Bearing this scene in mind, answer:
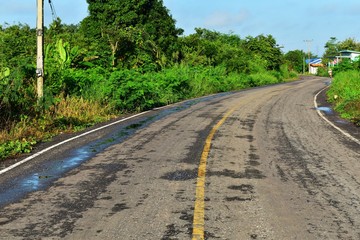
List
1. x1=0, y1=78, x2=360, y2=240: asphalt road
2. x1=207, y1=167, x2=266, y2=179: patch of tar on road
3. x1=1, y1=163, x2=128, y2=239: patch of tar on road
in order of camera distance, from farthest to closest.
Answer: x1=207, y1=167, x2=266, y2=179: patch of tar on road → x1=0, y1=78, x2=360, y2=240: asphalt road → x1=1, y1=163, x2=128, y2=239: patch of tar on road

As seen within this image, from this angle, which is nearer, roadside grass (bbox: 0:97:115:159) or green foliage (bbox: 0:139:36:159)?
green foliage (bbox: 0:139:36:159)

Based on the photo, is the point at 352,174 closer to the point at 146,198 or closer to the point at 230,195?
the point at 230,195

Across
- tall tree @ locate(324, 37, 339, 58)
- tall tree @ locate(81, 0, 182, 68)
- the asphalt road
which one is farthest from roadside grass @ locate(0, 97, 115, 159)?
tall tree @ locate(324, 37, 339, 58)

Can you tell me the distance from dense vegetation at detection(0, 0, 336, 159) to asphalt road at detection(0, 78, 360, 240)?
2289mm

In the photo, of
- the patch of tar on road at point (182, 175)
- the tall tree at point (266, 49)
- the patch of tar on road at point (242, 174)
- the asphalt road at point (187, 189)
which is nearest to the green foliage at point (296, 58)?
the tall tree at point (266, 49)

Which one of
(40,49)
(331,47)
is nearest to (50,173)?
(40,49)

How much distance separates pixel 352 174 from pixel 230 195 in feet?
8.76

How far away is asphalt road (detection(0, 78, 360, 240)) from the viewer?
175 inches

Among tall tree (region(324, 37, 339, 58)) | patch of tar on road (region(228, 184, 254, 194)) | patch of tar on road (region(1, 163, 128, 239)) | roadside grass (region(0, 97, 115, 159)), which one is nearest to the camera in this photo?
patch of tar on road (region(1, 163, 128, 239))

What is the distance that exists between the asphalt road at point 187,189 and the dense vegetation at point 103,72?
229cm

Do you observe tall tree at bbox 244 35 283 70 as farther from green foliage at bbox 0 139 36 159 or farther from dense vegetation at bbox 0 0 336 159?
green foliage at bbox 0 139 36 159

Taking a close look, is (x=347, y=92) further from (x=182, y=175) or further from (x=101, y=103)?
(x=182, y=175)

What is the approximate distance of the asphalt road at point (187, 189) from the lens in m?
4.45

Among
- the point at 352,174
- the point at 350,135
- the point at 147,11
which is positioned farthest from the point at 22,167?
the point at 147,11
